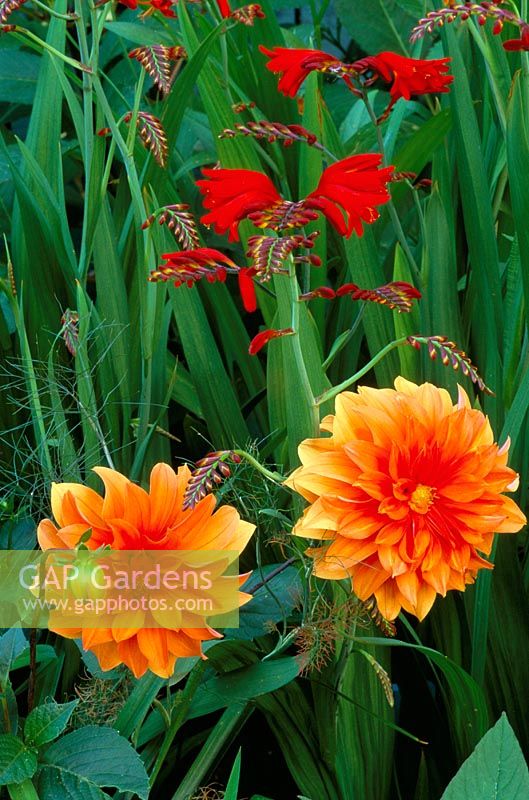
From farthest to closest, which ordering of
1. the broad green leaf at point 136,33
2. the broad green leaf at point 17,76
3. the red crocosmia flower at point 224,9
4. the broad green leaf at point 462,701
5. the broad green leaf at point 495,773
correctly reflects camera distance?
the broad green leaf at point 17,76, the broad green leaf at point 136,33, the red crocosmia flower at point 224,9, the broad green leaf at point 462,701, the broad green leaf at point 495,773

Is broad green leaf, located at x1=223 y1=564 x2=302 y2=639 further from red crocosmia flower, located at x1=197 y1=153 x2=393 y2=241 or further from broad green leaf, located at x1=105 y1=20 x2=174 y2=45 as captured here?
broad green leaf, located at x1=105 y1=20 x2=174 y2=45

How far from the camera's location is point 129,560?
17.5 inches

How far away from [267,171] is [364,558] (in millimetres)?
498

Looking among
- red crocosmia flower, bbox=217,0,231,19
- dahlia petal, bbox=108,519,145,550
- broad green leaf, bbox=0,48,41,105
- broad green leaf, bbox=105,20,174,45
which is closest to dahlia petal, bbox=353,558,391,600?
dahlia petal, bbox=108,519,145,550

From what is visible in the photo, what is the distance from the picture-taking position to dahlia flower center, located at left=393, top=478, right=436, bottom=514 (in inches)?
17.5

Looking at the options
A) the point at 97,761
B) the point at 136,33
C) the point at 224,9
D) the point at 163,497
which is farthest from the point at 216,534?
the point at 136,33

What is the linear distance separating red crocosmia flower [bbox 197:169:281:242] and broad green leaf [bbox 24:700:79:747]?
250mm

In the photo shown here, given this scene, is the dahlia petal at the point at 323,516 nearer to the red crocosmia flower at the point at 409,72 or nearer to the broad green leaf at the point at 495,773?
the broad green leaf at the point at 495,773

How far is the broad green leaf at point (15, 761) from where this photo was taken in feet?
1.50

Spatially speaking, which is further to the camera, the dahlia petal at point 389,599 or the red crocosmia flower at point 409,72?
the red crocosmia flower at point 409,72

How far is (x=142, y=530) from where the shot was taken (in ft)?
1.46

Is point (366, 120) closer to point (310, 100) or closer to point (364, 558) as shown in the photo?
point (310, 100)

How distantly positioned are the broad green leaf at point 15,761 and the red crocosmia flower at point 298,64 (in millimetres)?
407

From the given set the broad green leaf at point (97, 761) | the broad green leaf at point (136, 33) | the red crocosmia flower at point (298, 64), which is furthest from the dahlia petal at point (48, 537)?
the broad green leaf at point (136, 33)
